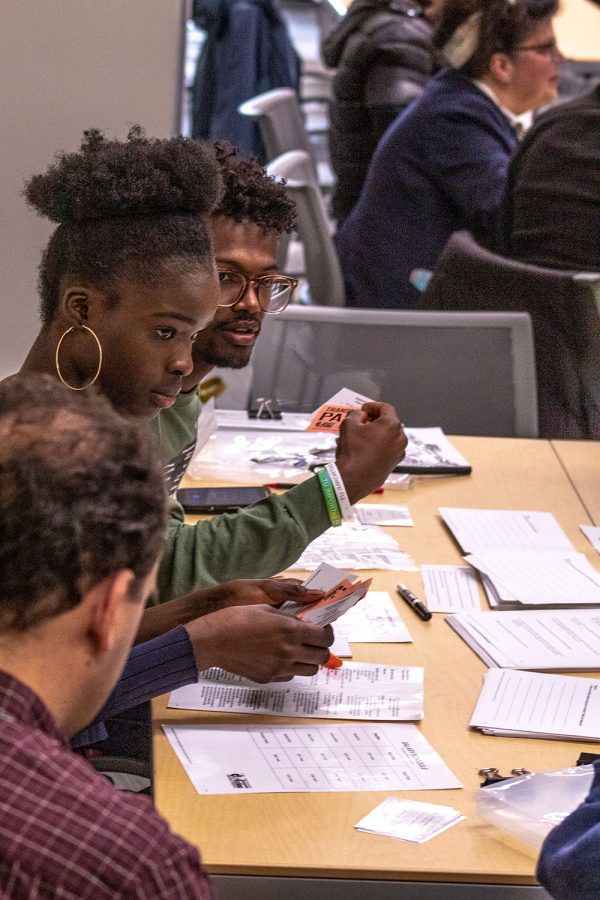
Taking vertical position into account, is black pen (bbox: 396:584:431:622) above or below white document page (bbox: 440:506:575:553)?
above

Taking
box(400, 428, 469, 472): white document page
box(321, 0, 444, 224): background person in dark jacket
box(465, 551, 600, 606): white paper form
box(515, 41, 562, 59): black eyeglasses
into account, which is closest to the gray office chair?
box(321, 0, 444, 224): background person in dark jacket

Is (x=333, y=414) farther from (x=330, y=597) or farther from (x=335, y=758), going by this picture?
(x=335, y=758)

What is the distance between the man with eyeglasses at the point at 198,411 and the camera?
5.69 feet

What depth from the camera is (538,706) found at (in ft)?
4.97

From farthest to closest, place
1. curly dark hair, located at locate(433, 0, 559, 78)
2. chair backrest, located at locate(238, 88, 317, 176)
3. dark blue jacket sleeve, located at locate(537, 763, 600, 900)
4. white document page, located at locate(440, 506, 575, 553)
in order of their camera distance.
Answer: chair backrest, located at locate(238, 88, 317, 176) < curly dark hair, located at locate(433, 0, 559, 78) < white document page, located at locate(440, 506, 575, 553) < dark blue jacket sleeve, located at locate(537, 763, 600, 900)

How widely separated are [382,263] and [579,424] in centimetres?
113

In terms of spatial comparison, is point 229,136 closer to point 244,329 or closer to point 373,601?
point 244,329

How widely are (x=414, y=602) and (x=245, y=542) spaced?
28 centimetres

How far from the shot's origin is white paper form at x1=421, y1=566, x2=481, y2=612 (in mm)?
1836

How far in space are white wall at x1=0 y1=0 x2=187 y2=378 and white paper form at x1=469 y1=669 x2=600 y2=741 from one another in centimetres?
125

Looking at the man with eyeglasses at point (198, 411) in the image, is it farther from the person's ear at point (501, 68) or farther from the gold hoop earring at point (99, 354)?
the person's ear at point (501, 68)

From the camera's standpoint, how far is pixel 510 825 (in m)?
1.25

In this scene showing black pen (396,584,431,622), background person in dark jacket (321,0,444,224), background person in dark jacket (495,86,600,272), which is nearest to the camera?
black pen (396,584,431,622)

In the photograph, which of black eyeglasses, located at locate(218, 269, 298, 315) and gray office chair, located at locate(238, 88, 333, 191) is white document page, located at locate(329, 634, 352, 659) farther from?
gray office chair, located at locate(238, 88, 333, 191)
